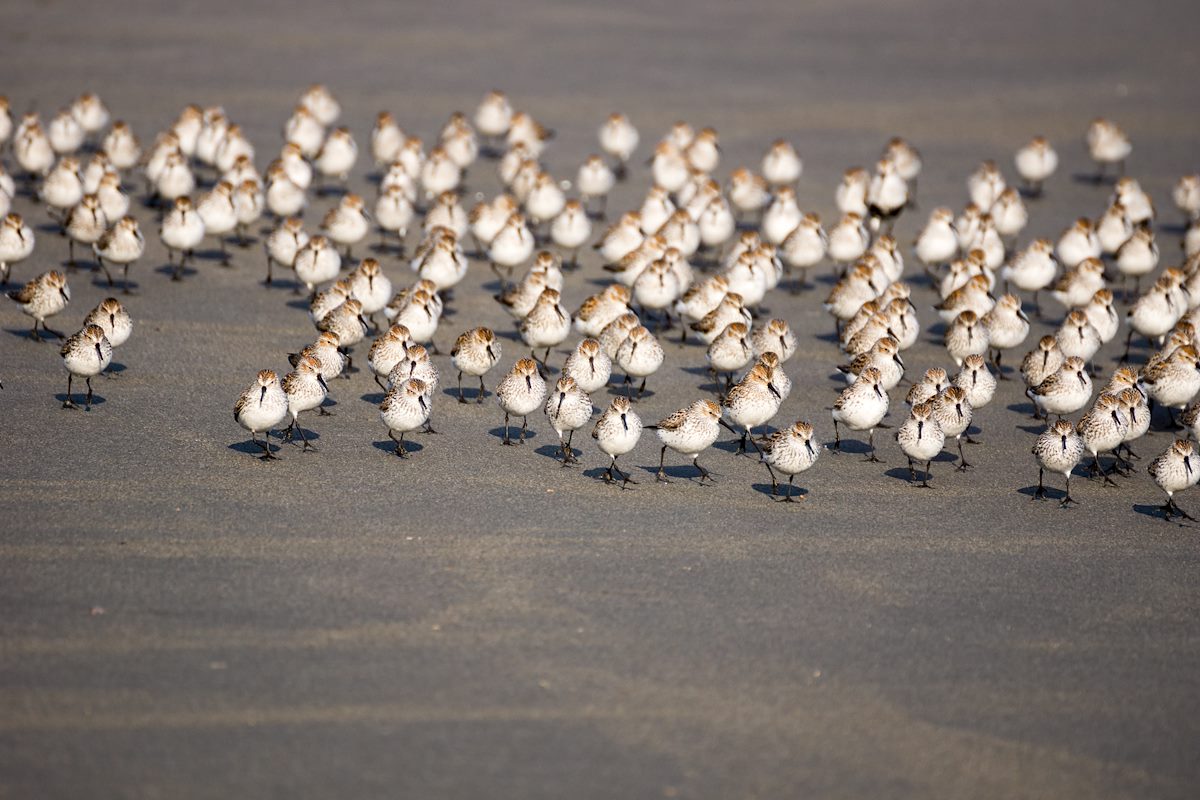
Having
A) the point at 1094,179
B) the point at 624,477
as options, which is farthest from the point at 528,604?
the point at 1094,179

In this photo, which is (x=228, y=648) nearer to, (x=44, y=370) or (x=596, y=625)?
(x=596, y=625)

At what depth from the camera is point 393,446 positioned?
14.0m

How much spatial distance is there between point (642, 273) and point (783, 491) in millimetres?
5090

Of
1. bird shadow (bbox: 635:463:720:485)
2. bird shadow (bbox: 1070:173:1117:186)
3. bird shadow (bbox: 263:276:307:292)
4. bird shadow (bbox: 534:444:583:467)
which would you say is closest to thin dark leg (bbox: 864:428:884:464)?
bird shadow (bbox: 635:463:720:485)

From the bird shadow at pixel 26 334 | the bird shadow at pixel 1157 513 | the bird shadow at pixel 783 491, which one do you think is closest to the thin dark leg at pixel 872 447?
the bird shadow at pixel 783 491

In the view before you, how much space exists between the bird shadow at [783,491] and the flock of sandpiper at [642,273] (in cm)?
13

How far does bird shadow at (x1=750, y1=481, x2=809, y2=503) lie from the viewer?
43.6 ft

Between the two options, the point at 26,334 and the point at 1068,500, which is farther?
the point at 26,334

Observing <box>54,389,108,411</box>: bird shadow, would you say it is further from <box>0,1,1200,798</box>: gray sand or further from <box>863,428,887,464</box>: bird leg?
<box>863,428,887,464</box>: bird leg

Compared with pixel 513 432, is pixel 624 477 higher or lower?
lower

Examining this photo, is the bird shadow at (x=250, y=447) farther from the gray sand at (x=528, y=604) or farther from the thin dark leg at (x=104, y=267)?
the thin dark leg at (x=104, y=267)

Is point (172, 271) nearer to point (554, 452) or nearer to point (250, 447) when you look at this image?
point (250, 447)

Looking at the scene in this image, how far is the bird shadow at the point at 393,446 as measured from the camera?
45.4 ft

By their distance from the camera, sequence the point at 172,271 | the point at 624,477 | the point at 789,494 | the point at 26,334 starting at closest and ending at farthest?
the point at 789,494, the point at 624,477, the point at 26,334, the point at 172,271
